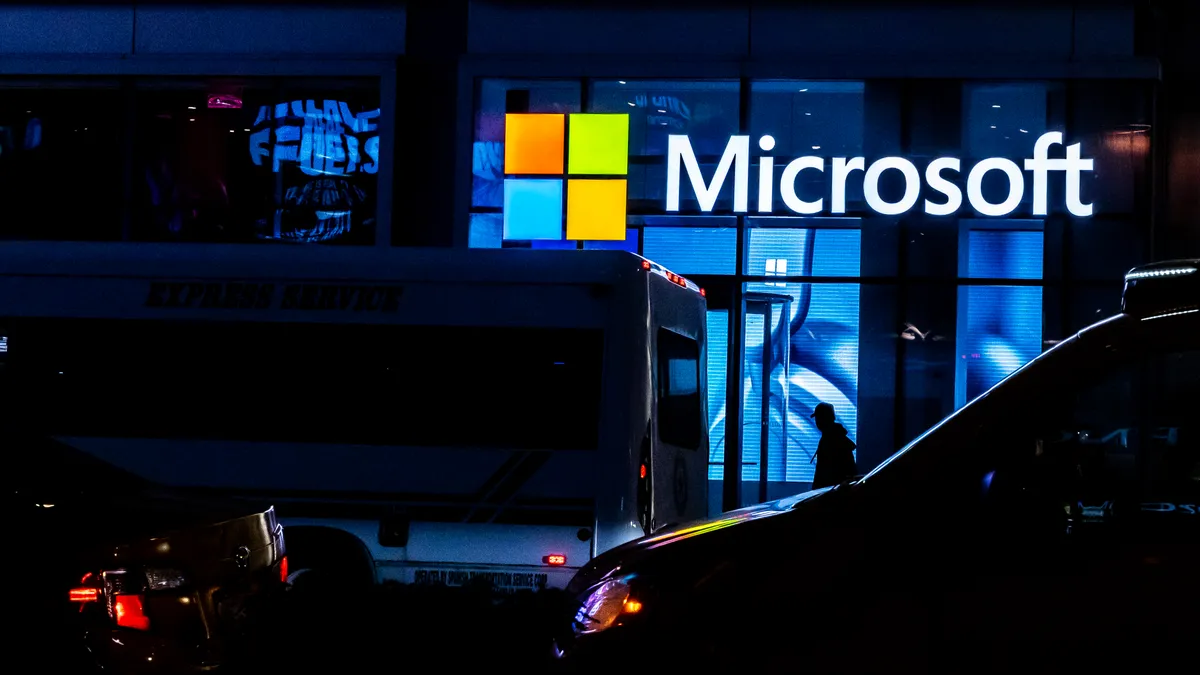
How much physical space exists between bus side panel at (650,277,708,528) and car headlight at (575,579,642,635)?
14.2 ft

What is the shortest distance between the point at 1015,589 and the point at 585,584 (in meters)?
1.38

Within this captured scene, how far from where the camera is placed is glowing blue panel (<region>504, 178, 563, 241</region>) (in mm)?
14398

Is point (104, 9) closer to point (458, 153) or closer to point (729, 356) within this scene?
point (458, 153)

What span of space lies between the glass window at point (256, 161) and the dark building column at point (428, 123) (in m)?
0.40

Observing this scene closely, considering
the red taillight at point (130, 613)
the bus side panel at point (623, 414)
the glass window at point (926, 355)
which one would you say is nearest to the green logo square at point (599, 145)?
the glass window at point (926, 355)

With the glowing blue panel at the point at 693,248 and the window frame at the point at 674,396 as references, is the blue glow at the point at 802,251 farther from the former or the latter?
the window frame at the point at 674,396

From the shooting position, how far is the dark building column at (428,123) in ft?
49.2

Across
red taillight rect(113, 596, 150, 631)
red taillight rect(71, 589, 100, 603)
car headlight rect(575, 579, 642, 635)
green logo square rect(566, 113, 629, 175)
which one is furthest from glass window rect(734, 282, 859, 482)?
car headlight rect(575, 579, 642, 635)

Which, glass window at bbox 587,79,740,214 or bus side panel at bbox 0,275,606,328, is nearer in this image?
bus side panel at bbox 0,275,606,328

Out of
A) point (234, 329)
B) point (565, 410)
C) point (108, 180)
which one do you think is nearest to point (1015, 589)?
point (565, 410)

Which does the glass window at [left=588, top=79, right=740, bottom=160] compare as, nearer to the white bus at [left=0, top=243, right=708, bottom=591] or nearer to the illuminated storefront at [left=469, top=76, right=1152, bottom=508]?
the illuminated storefront at [left=469, top=76, right=1152, bottom=508]

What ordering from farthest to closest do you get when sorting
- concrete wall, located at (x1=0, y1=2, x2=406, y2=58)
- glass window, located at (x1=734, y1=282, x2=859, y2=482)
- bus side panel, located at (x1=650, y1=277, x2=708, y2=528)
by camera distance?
concrete wall, located at (x1=0, y1=2, x2=406, y2=58) < glass window, located at (x1=734, y1=282, x2=859, y2=482) < bus side panel, located at (x1=650, y1=277, x2=708, y2=528)

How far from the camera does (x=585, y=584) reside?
3.75m

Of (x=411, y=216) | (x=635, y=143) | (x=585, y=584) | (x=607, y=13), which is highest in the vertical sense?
(x=607, y=13)
